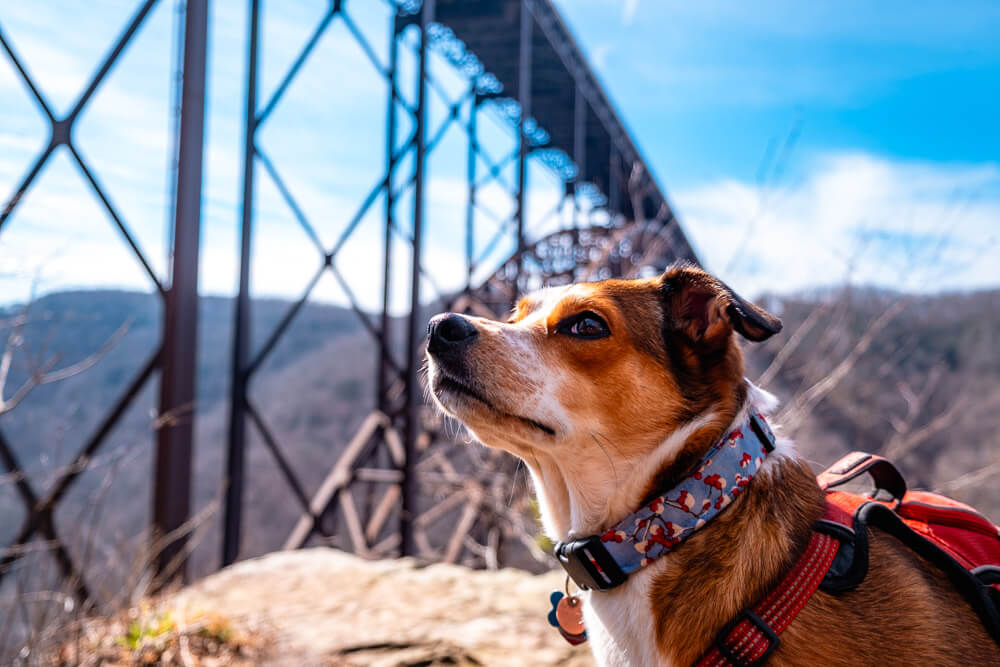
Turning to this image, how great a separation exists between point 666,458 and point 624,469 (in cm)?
10

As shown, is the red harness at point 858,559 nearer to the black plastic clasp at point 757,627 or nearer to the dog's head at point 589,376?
the black plastic clasp at point 757,627

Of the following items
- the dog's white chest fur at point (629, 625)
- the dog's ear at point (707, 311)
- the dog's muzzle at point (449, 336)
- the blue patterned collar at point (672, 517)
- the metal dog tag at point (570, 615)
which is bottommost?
the metal dog tag at point (570, 615)

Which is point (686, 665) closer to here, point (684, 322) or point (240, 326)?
point (684, 322)

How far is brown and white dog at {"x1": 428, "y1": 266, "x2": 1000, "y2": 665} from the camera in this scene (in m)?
1.41

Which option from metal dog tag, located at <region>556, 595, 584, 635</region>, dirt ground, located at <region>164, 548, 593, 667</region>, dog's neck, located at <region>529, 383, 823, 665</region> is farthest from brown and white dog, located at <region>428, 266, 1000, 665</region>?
dirt ground, located at <region>164, 548, 593, 667</region>

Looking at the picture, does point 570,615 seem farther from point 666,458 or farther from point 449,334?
point 449,334

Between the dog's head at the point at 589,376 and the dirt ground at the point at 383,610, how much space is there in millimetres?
1697

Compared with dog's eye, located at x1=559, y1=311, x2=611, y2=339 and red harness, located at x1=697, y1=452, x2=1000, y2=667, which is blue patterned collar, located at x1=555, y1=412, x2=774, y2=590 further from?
dog's eye, located at x1=559, y1=311, x2=611, y2=339

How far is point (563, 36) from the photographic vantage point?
9367mm

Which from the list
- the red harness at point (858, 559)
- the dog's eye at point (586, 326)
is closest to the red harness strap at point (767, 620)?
the red harness at point (858, 559)

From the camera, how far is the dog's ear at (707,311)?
5.09ft

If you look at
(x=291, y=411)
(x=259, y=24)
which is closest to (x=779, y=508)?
(x=259, y=24)

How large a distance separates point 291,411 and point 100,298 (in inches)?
1203

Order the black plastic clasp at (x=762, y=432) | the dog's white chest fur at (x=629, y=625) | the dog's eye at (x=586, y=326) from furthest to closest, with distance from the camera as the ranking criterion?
the dog's eye at (x=586, y=326) → the black plastic clasp at (x=762, y=432) → the dog's white chest fur at (x=629, y=625)
